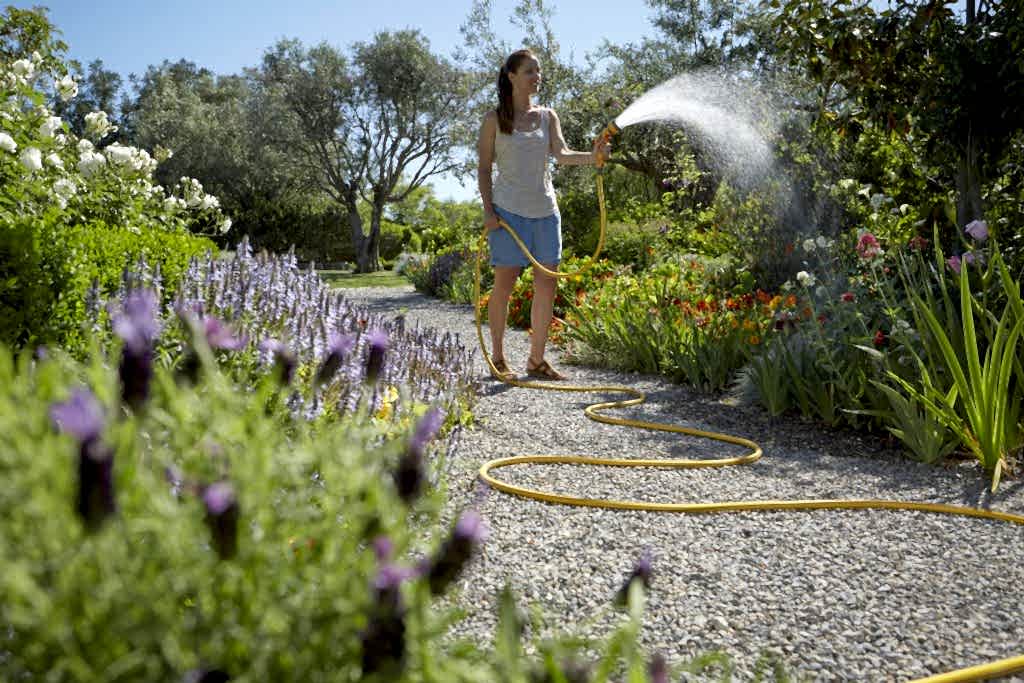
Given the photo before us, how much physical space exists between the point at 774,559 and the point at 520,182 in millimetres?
3204

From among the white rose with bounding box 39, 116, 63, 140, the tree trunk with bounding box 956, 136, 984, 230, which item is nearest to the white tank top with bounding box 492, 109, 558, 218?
the tree trunk with bounding box 956, 136, 984, 230

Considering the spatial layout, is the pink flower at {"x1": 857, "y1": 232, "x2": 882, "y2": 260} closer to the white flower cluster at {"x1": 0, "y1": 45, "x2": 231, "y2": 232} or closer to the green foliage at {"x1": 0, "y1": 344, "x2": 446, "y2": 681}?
the green foliage at {"x1": 0, "y1": 344, "x2": 446, "y2": 681}

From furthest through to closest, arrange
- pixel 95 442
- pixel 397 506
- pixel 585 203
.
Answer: pixel 585 203
pixel 397 506
pixel 95 442

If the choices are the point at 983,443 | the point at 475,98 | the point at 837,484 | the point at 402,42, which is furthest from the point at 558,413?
the point at 402,42

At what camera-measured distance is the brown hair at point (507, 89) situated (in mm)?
4914

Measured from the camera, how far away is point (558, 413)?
449cm

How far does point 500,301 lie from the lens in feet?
17.7

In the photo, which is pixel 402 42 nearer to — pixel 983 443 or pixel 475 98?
pixel 475 98

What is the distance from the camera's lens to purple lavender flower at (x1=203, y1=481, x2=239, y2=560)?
84cm

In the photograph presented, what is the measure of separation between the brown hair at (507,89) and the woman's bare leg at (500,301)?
84cm

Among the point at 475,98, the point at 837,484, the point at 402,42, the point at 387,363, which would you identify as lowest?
the point at 837,484

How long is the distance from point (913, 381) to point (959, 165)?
196cm

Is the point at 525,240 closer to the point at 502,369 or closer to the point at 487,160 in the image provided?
the point at 487,160

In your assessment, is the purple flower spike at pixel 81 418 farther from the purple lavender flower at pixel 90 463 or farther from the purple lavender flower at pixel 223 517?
the purple lavender flower at pixel 223 517
